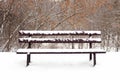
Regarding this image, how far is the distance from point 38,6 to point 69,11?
229cm

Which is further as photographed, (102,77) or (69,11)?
(69,11)

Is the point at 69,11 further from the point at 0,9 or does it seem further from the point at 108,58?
the point at 108,58

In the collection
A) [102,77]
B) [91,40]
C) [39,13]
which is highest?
[39,13]

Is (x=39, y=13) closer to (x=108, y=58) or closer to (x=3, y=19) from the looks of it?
(x=3, y=19)

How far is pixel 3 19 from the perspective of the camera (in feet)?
61.2

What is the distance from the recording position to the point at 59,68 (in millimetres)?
7555

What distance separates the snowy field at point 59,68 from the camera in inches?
268

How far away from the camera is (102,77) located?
6797mm

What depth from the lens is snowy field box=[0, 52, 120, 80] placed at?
6.80 m

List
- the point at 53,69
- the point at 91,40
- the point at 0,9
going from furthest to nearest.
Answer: the point at 0,9
the point at 91,40
the point at 53,69

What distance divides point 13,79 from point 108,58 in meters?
3.50

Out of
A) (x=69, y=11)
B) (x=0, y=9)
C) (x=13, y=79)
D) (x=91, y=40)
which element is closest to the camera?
(x=13, y=79)

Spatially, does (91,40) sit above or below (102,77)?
above

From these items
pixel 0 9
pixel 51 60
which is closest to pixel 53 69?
pixel 51 60
